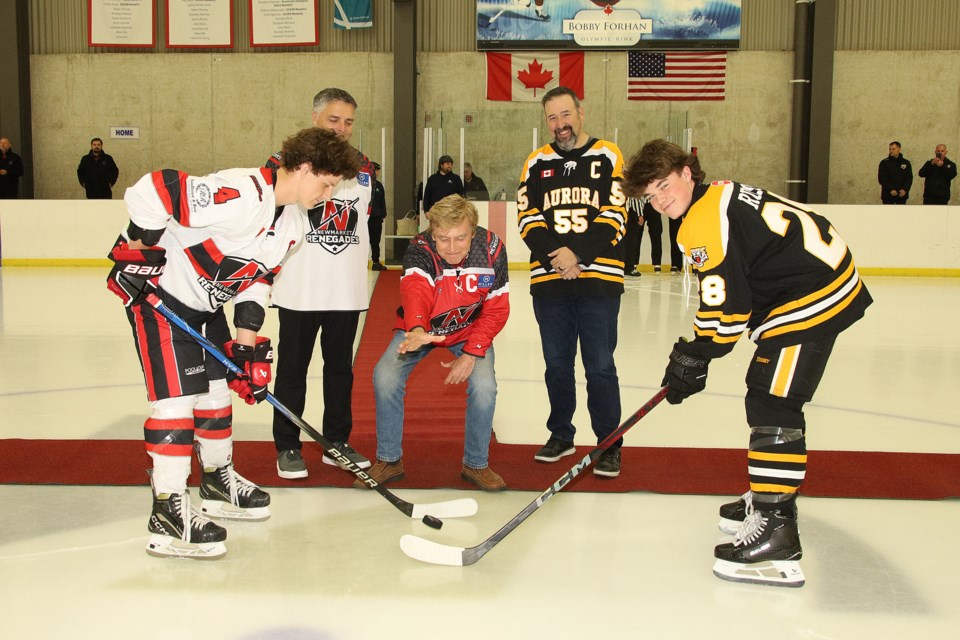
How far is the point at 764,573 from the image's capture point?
2.29m

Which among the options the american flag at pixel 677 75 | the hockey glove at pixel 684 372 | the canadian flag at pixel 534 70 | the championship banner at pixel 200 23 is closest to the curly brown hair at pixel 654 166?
the hockey glove at pixel 684 372

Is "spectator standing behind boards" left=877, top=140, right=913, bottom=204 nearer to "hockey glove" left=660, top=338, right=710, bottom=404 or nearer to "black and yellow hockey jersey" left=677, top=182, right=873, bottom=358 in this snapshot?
"black and yellow hockey jersey" left=677, top=182, right=873, bottom=358

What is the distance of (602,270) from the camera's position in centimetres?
321

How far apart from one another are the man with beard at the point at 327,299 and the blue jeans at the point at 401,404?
0.47 ft

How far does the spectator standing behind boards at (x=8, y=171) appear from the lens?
1159 centimetres

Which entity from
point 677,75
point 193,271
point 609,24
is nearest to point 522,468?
point 193,271

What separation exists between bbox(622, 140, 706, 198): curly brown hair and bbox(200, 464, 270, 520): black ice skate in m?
1.39

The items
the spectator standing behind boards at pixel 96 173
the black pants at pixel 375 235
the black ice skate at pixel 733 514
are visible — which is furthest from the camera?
the spectator standing behind boards at pixel 96 173

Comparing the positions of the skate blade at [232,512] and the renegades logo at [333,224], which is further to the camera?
the renegades logo at [333,224]

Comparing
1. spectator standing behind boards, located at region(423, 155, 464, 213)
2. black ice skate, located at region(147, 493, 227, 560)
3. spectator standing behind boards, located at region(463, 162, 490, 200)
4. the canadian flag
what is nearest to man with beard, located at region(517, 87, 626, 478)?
black ice skate, located at region(147, 493, 227, 560)

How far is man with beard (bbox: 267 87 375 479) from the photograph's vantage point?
311cm

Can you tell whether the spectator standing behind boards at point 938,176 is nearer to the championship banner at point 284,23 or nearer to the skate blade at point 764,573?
the championship banner at point 284,23

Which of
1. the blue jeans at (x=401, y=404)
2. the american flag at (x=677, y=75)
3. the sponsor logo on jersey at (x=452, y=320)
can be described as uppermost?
the american flag at (x=677, y=75)

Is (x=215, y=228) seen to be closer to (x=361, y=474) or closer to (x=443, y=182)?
(x=361, y=474)
